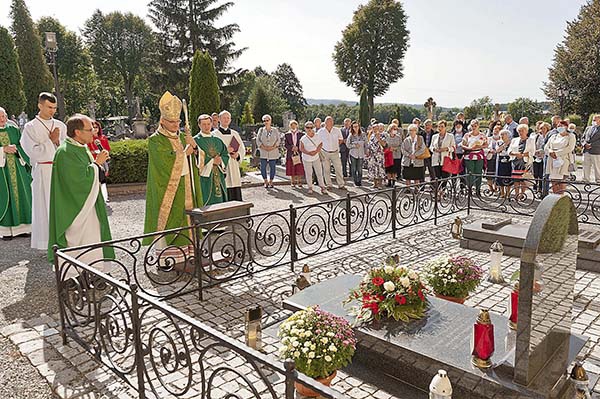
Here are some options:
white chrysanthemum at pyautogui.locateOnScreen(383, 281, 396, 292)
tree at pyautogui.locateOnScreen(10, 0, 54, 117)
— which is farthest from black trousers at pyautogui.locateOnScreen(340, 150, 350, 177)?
tree at pyautogui.locateOnScreen(10, 0, 54, 117)

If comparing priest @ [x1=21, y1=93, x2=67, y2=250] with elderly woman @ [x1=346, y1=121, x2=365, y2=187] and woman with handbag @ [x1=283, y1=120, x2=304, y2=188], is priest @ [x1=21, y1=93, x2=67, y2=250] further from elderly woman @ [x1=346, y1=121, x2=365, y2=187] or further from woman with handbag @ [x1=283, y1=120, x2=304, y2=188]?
elderly woman @ [x1=346, y1=121, x2=365, y2=187]

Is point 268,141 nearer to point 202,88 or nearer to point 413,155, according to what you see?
point 202,88

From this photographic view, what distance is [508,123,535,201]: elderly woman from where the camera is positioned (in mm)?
11008

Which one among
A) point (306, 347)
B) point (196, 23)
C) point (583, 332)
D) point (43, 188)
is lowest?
point (583, 332)

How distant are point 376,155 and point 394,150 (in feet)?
1.78

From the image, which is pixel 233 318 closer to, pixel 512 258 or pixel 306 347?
pixel 306 347

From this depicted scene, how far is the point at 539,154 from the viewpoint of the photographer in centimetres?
1184

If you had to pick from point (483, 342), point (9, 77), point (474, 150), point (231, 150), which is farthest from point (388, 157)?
point (9, 77)

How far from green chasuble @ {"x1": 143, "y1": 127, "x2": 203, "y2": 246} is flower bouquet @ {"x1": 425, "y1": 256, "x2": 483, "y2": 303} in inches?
140

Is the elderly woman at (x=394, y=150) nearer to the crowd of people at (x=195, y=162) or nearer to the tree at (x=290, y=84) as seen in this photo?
the crowd of people at (x=195, y=162)

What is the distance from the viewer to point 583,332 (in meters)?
4.55

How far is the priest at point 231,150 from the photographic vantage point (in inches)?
371

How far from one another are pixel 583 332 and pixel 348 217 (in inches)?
140

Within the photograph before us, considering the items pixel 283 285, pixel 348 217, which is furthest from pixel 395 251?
pixel 283 285
